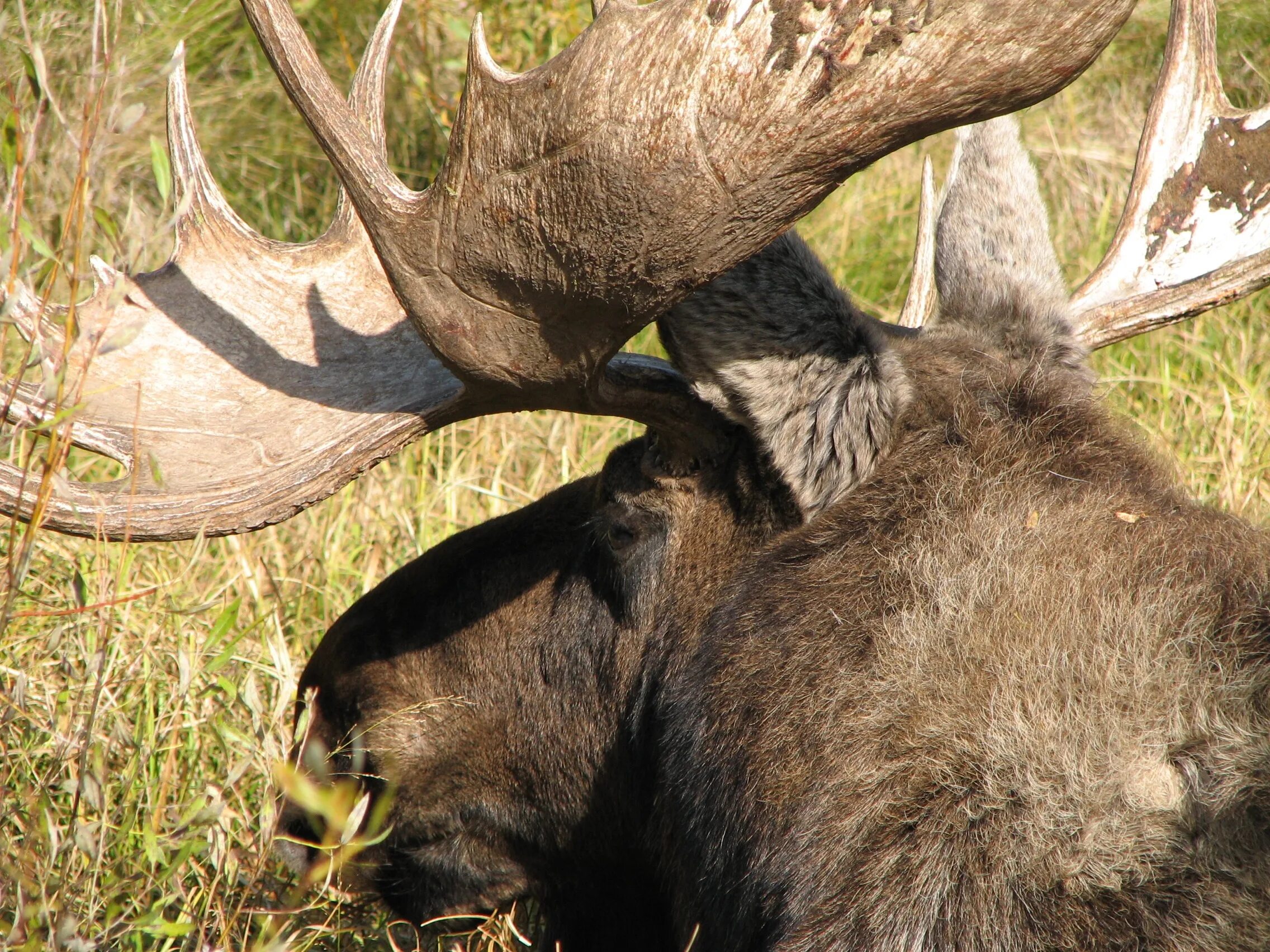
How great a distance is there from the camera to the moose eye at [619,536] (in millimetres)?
2779

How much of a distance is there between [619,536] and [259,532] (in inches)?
99.5

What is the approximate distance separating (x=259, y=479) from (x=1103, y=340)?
1.96m

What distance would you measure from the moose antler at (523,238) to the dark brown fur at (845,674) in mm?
257

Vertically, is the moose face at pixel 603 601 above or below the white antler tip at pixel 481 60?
below

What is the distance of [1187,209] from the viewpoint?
3.21 meters

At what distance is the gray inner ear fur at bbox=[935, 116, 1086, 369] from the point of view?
112 inches

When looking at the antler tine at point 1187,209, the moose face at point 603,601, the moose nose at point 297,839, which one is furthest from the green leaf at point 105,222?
the antler tine at point 1187,209

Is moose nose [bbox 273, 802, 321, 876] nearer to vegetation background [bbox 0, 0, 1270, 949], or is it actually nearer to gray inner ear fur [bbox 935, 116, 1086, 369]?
vegetation background [bbox 0, 0, 1270, 949]

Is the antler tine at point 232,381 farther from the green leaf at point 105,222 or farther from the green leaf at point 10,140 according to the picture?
the green leaf at point 10,140

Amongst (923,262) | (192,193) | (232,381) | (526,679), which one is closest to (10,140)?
(232,381)

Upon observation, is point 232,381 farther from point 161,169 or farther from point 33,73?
point 33,73

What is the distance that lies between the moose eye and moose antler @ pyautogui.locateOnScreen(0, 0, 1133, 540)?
0.88ft

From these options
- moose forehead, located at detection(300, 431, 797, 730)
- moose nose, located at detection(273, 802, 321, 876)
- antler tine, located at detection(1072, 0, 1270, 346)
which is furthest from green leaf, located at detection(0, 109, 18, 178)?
antler tine, located at detection(1072, 0, 1270, 346)

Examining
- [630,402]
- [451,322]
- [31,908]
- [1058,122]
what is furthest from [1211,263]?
[1058,122]
